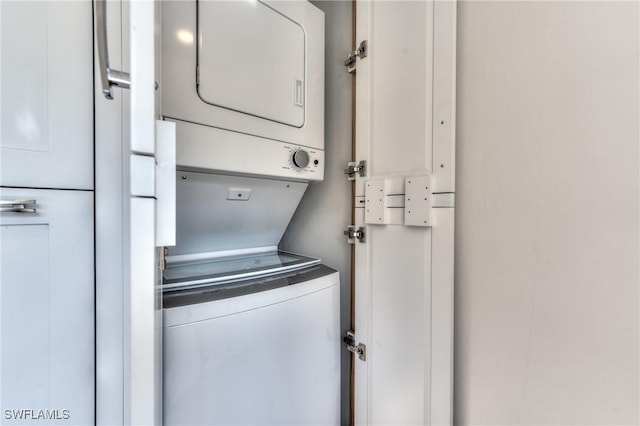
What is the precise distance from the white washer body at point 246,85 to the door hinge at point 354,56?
0.58ft

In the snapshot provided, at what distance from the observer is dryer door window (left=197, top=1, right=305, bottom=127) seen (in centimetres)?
117

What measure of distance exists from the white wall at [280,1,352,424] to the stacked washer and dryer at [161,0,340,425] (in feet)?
0.61

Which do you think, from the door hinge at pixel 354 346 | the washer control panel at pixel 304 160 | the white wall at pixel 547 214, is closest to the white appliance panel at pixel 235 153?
the washer control panel at pixel 304 160

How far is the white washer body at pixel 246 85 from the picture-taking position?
1.10 m

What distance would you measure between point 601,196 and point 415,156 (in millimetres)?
661

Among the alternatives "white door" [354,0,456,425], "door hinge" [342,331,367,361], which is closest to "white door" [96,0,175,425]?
"white door" [354,0,456,425]

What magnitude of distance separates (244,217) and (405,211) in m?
Answer: 0.93

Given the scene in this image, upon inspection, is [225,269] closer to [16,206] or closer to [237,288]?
[237,288]

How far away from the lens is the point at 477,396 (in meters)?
1.07

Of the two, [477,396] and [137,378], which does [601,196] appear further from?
[137,378]

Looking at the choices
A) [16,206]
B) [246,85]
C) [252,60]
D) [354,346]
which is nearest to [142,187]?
[16,206]

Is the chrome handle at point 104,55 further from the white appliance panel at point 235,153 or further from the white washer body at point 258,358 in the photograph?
the white washer body at point 258,358

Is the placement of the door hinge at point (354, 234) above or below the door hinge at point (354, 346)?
above

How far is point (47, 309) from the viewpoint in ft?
2.76
